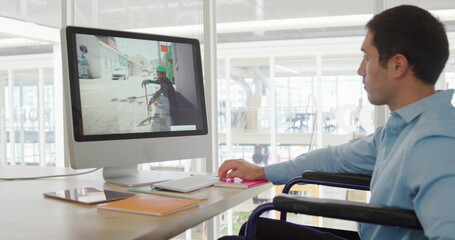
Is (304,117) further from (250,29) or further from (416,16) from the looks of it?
(416,16)

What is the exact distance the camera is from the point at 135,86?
70.6 inches

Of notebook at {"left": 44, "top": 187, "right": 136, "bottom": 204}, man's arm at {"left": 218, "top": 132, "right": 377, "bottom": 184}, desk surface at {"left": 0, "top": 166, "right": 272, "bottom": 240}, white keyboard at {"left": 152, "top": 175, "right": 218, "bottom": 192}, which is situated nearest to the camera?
desk surface at {"left": 0, "top": 166, "right": 272, "bottom": 240}

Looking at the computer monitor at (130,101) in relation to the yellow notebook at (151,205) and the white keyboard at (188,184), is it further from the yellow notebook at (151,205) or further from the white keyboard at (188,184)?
the yellow notebook at (151,205)

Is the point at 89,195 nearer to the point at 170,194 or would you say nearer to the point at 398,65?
the point at 170,194

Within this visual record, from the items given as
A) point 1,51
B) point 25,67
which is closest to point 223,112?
point 25,67

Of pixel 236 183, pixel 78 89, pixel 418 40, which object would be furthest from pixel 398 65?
pixel 78 89

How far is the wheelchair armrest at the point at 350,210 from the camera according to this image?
3.28 feet

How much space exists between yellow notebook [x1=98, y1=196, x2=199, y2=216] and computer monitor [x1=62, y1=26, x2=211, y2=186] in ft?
1.13

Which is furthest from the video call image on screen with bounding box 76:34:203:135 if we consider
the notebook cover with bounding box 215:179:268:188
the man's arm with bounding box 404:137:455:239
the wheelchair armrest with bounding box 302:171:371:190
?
the man's arm with bounding box 404:137:455:239

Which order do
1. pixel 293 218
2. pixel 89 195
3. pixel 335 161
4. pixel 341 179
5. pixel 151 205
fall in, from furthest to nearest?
1. pixel 293 218
2. pixel 335 161
3. pixel 341 179
4. pixel 89 195
5. pixel 151 205

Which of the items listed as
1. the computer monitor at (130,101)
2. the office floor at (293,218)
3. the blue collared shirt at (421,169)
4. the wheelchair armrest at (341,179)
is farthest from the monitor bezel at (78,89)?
the office floor at (293,218)

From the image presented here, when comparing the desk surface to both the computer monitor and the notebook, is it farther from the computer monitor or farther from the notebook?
the computer monitor

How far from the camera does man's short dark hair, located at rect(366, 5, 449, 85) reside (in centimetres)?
122

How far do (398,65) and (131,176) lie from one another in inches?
44.5
